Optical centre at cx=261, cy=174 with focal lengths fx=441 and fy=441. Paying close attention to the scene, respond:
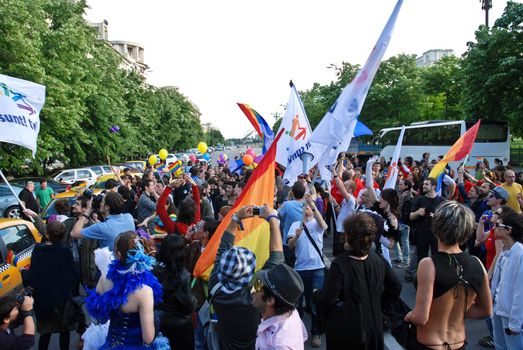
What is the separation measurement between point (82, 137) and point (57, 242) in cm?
2241

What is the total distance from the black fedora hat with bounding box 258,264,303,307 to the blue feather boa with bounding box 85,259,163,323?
3.51ft

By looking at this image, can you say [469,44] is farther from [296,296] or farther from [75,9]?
[296,296]

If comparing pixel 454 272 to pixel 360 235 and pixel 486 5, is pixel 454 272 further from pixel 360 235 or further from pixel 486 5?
pixel 486 5

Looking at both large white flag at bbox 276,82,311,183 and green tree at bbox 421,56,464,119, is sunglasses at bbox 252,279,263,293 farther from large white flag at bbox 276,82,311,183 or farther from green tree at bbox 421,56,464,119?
green tree at bbox 421,56,464,119

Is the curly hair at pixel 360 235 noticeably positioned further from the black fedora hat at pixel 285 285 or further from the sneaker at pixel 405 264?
the sneaker at pixel 405 264

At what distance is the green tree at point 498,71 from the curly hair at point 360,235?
23752 millimetres

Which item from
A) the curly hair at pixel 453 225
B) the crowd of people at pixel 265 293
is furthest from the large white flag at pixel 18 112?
the curly hair at pixel 453 225

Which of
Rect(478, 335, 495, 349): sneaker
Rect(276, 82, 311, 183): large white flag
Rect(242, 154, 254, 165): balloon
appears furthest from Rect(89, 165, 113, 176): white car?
Rect(478, 335, 495, 349): sneaker

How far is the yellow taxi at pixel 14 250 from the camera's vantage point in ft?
20.9

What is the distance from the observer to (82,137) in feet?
83.5

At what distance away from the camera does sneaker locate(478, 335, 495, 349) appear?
5223 mm

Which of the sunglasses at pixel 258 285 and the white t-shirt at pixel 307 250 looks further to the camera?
the white t-shirt at pixel 307 250

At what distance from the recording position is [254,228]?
3920 mm

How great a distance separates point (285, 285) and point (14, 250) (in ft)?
19.3
